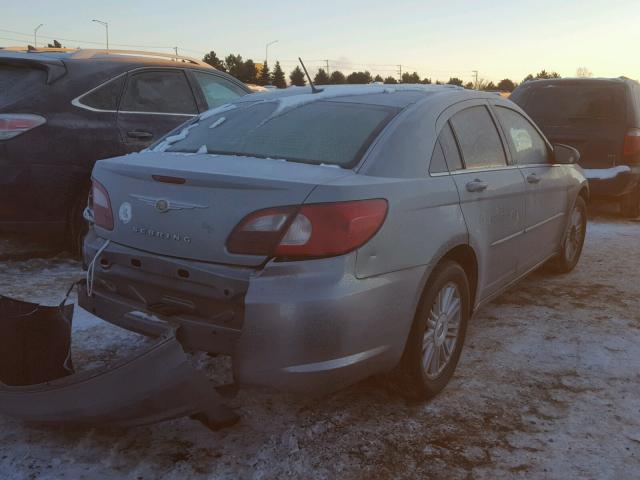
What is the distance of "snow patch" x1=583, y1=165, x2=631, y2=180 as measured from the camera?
28.0ft

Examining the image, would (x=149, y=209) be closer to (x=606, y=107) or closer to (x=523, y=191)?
(x=523, y=191)

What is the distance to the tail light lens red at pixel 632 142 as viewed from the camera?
333 inches

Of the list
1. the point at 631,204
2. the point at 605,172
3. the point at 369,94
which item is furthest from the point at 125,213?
the point at 631,204

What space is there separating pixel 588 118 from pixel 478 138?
5.44m

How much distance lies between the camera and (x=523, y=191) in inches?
171

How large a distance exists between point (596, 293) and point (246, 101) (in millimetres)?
3276

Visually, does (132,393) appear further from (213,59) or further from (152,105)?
(213,59)

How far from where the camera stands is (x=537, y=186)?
466 centimetres

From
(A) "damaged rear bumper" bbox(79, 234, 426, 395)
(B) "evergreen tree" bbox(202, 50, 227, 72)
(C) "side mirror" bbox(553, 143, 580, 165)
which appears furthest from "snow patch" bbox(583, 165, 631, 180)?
(B) "evergreen tree" bbox(202, 50, 227, 72)

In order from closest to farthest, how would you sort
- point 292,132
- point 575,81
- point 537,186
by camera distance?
point 292,132 < point 537,186 < point 575,81

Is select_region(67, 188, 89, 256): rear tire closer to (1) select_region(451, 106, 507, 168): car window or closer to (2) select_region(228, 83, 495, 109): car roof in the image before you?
(2) select_region(228, 83, 495, 109): car roof

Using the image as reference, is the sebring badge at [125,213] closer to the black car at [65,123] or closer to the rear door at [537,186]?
the black car at [65,123]

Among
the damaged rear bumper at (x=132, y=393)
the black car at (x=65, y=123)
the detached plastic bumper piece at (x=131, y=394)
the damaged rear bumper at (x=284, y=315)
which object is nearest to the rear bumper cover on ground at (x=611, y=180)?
the black car at (x=65, y=123)

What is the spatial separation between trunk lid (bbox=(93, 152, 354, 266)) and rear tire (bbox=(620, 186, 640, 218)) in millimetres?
7450
